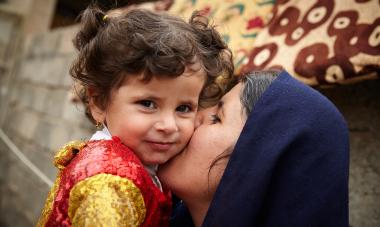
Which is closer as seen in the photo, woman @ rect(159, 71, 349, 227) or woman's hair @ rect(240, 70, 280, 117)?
woman @ rect(159, 71, 349, 227)

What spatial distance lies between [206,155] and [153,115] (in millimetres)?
229

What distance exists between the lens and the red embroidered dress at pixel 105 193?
103 centimetres

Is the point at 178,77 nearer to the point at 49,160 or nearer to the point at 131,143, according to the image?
the point at 131,143

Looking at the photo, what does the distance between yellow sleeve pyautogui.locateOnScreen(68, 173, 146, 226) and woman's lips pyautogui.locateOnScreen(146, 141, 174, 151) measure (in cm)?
21

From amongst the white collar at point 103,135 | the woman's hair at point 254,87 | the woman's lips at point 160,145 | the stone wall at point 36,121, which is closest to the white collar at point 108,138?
the white collar at point 103,135

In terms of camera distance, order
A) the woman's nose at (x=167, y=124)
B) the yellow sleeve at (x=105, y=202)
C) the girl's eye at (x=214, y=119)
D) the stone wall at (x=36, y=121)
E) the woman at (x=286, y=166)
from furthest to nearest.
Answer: the stone wall at (x=36, y=121) → the girl's eye at (x=214, y=119) → the woman's nose at (x=167, y=124) → the woman at (x=286, y=166) → the yellow sleeve at (x=105, y=202)

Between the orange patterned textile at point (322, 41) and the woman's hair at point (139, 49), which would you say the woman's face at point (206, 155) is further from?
the orange patterned textile at point (322, 41)

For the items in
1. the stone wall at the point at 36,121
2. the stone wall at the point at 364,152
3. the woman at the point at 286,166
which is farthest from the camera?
the stone wall at the point at 36,121

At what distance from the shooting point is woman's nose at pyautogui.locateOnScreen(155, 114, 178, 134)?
1.27 m

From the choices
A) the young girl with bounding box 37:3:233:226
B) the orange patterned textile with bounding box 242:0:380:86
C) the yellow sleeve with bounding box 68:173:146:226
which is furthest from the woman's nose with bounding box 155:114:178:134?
the orange patterned textile with bounding box 242:0:380:86

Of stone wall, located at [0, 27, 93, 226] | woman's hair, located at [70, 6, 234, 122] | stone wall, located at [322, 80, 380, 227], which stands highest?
woman's hair, located at [70, 6, 234, 122]

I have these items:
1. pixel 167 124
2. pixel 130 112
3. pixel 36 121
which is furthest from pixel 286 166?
pixel 36 121

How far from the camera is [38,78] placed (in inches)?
195

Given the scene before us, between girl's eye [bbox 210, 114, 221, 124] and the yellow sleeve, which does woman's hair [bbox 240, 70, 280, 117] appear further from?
the yellow sleeve
